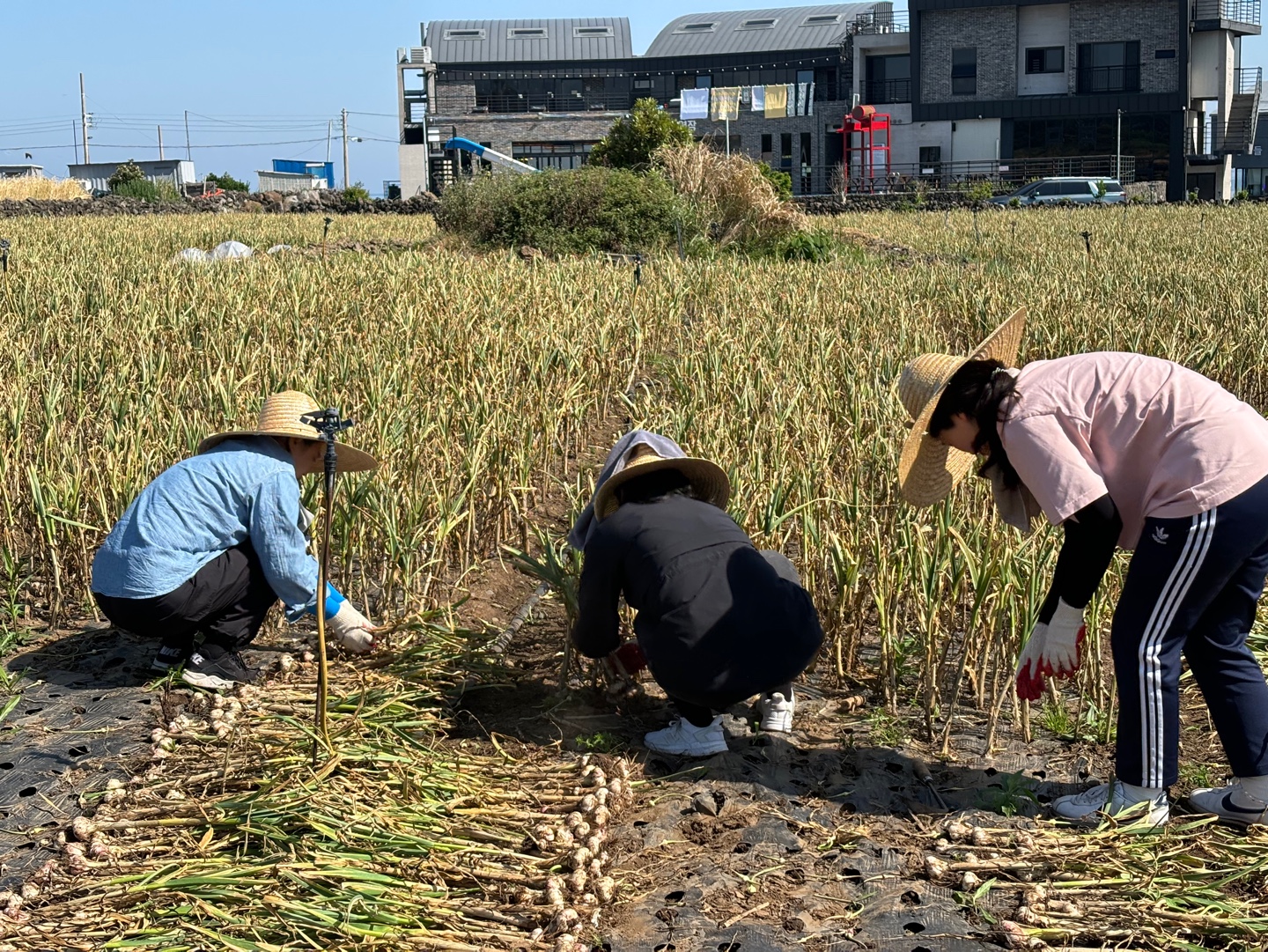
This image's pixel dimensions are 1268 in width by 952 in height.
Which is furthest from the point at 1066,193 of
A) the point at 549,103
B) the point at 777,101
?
the point at 549,103

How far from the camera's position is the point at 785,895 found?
2.33 metres

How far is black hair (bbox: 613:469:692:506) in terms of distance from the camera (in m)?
2.87

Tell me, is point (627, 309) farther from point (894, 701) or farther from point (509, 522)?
point (894, 701)

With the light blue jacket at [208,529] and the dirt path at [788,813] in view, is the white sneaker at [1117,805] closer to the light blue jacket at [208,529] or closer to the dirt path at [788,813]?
the dirt path at [788,813]

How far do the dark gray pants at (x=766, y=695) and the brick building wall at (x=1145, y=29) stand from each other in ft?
111

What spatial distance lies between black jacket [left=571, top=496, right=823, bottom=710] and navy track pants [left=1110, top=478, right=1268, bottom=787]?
26.8 inches

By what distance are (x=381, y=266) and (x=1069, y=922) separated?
27.8 feet

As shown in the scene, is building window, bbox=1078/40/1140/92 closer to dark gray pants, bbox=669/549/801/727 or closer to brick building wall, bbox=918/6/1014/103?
brick building wall, bbox=918/6/1014/103

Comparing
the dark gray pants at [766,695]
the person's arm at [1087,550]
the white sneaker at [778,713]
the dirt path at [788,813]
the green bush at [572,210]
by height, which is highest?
the green bush at [572,210]

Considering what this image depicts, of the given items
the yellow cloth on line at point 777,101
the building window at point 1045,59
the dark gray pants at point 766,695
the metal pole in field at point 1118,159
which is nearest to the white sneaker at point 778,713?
the dark gray pants at point 766,695

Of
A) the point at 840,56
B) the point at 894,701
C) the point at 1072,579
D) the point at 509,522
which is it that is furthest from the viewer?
the point at 840,56

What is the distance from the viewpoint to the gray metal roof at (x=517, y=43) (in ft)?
142

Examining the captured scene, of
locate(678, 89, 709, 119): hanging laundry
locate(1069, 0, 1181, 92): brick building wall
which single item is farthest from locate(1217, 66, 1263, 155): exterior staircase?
locate(678, 89, 709, 119): hanging laundry

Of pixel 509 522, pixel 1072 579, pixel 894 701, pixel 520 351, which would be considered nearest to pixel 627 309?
pixel 520 351
